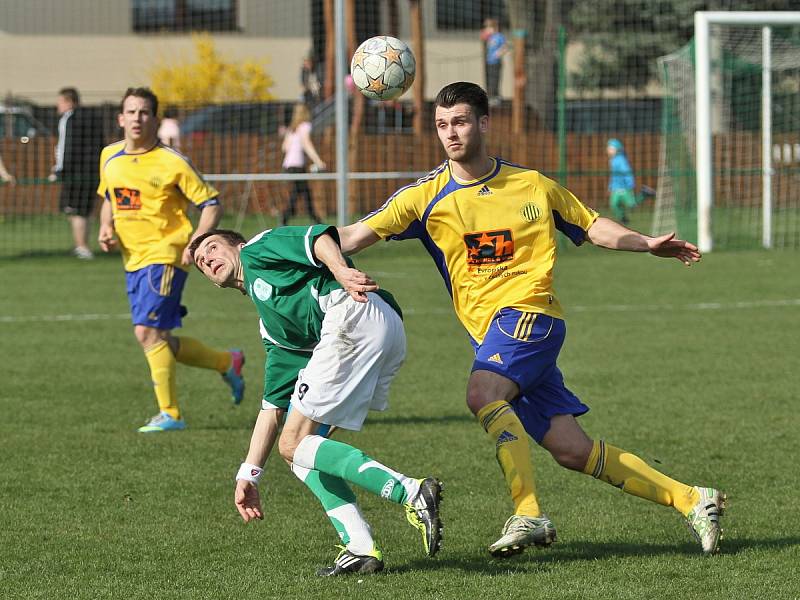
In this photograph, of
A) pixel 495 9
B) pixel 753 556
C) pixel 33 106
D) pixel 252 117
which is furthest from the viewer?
pixel 495 9

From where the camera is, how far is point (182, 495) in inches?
242

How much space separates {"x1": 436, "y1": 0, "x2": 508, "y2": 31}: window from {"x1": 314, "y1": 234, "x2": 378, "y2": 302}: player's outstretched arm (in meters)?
28.4

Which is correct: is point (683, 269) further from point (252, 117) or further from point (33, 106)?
point (33, 106)

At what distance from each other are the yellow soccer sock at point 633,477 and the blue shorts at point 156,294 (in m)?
3.49

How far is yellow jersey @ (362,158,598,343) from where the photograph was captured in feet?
17.1

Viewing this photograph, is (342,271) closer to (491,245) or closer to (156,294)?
(491,245)

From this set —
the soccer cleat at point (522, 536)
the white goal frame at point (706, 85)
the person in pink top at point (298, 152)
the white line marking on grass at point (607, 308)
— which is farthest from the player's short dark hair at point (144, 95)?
the person in pink top at point (298, 152)

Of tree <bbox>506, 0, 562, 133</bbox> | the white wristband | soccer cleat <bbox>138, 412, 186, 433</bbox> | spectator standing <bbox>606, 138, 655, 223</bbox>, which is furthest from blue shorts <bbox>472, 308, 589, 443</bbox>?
spectator standing <bbox>606, 138, 655, 223</bbox>

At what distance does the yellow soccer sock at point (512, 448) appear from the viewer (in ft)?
16.1

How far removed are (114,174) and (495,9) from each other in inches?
1003

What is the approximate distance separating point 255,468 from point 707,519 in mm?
1687

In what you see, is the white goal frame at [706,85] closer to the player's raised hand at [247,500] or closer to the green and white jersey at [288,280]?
the green and white jersey at [288,280]

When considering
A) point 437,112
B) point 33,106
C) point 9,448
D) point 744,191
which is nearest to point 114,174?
point 9,448

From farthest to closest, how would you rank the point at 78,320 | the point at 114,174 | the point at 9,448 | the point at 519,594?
the point at 78,320 < the point at 114,174 < the point at 9,448 < the point at 519,594
